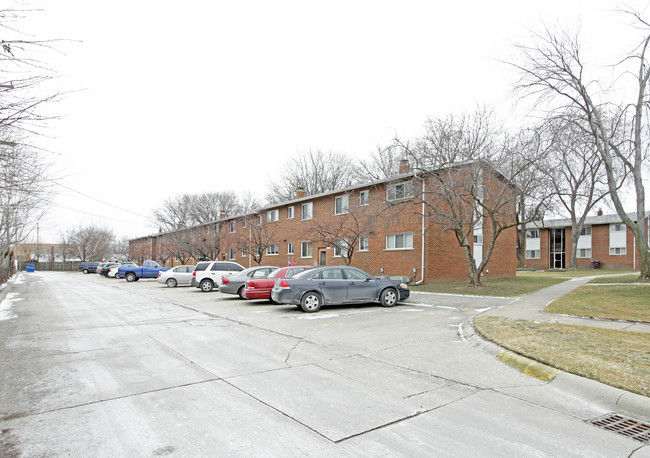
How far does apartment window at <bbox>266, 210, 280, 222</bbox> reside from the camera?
3775cm

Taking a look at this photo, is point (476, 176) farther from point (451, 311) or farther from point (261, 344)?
point (261, 344)

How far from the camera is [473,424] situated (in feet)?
13.3

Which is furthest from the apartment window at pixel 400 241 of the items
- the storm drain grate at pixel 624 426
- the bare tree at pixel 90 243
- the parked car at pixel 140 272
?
the bare tree at pixel 90 243

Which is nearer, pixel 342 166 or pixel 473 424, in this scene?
pixel 473 424

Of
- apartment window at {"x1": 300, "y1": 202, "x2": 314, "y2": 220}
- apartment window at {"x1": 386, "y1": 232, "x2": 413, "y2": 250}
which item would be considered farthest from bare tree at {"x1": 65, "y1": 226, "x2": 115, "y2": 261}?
apartment window at {"x1": 386, "y1": 232, "x2": 413, "y2": 250}

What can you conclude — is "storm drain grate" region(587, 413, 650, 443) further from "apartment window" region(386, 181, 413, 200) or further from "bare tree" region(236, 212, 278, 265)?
"bare tree" region(236, 212, 278, 265)

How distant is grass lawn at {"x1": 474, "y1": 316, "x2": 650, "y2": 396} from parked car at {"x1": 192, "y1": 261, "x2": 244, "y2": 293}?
1640cm

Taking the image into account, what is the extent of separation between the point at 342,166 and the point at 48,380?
5052cm

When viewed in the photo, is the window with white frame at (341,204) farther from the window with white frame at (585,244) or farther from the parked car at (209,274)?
the window with white frame at (585,244)

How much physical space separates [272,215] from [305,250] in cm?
690

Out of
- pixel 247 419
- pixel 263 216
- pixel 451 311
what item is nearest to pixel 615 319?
pixel 451 311

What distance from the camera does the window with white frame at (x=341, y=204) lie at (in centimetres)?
2886

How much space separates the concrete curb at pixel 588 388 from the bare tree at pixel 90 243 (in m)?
93.7

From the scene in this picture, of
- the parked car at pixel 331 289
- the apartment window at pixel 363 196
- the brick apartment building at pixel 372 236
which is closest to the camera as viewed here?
the parked car at pixel 331 289
